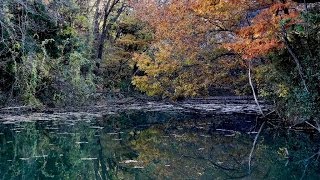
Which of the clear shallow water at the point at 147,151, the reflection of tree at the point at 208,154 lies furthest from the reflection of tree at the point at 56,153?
the reflection of tree at the point at 208,154

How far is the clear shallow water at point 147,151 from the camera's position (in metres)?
5.41

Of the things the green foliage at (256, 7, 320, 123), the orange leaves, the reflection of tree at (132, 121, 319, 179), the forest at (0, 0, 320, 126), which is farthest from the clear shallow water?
the orange leaves

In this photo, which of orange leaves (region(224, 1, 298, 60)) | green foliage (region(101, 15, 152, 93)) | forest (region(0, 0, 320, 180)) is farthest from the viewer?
green foliage (region(101, 15, 152, 93))

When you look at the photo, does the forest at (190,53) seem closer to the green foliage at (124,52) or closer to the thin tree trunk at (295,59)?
the thin tree trunk at (295,59)

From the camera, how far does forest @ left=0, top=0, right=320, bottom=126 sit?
8.30m

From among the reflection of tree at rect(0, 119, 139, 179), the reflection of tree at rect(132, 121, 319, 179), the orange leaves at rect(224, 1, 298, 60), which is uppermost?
the orange leaves at rect(224, 1, 298, 60)

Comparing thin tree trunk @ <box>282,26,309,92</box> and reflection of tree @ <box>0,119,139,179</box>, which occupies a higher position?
thin tree trunk @ <box>282,26,309,92</box>

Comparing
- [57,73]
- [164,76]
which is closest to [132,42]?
[164,76]

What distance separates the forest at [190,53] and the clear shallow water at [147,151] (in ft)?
3.80

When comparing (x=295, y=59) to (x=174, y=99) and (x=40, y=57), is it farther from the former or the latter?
(x=174, y=99)

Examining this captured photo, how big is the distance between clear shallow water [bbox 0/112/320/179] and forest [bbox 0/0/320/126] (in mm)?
1157

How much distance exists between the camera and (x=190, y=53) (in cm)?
1428

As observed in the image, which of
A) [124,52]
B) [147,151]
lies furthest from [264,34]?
[124,52]

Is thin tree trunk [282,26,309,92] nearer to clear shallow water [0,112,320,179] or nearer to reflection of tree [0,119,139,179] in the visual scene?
clear shallow water [0,112,320,179]
